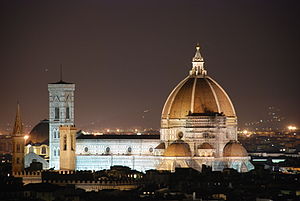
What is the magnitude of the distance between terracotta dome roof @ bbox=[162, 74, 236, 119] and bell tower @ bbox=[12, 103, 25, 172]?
43.9 ft

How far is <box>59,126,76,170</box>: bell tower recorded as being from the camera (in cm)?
17888

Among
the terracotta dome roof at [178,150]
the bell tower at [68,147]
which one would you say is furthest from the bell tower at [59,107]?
the terracotta dome roof at [178,150]

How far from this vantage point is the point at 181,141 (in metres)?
174

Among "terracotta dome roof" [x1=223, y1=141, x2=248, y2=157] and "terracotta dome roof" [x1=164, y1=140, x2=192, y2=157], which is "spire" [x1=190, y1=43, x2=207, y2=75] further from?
"terracotta dome roof" [x1=223, y1=141, x2=248, y2=157]

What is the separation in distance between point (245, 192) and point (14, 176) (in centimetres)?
3017

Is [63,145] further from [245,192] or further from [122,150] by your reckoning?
[245,192]

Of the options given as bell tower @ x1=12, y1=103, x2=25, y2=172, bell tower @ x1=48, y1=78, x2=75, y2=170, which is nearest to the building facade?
bell tower @ x1=48, y1=78, x2=75, y2=170

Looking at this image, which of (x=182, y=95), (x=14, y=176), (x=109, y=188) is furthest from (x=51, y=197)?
(x=182, y=95)

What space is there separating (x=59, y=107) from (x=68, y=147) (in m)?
7.94

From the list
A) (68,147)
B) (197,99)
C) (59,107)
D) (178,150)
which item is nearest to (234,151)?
(178,150)

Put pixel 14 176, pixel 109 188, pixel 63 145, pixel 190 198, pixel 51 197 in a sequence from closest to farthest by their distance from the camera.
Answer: pixel 190 198, pixel 51 197, pixel 109 188, pixel 14 176, pixel 63 145

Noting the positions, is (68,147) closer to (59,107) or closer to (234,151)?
(59,107)

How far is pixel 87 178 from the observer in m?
159

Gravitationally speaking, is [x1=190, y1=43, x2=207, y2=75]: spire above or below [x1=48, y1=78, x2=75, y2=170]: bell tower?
above
